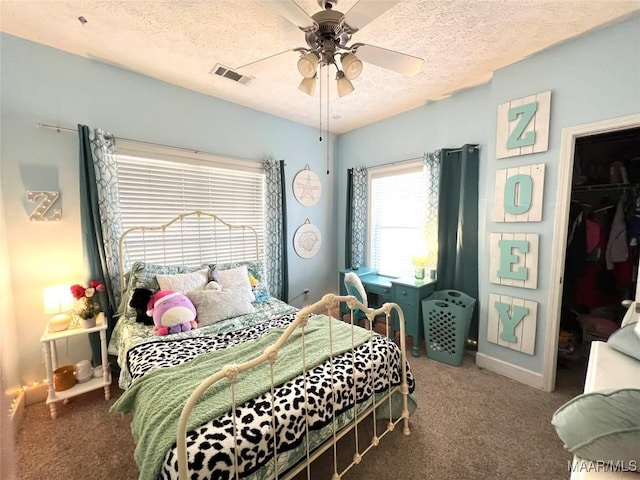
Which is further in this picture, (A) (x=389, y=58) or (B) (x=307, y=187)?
(B) (x=307, y=187)

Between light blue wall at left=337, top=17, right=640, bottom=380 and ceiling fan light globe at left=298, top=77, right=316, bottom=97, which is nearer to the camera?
ceiling fan light globe at left=298, top=77, right=316, bottom=97

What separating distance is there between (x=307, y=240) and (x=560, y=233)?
2.66 m

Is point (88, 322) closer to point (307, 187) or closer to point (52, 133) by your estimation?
point (52, 133)

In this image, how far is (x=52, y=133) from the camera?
2055mm

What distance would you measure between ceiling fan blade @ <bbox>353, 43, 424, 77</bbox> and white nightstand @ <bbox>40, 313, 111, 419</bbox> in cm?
269

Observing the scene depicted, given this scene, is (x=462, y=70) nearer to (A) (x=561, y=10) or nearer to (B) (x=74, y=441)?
(A) (x=561, y=10)

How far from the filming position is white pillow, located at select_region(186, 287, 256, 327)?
205 centimetres

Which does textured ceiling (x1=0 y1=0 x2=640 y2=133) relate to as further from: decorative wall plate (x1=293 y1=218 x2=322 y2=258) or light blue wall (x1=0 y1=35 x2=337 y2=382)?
decorative wall plate (x1=293 y1=218 x2=322 y2=258)

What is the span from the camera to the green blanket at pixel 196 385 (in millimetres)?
1038

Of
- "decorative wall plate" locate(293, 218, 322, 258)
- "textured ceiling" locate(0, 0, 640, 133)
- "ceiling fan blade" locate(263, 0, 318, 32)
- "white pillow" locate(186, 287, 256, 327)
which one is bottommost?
"white pillow" locate(186, 287, 256, 327)

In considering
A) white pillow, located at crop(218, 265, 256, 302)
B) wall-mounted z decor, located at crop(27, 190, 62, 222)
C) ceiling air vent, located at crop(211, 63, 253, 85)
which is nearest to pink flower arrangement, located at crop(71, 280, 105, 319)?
wall-mounted z decor, located at crop(27, 190, 62, 222)

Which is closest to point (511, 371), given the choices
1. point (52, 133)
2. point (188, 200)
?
point (188, 200)

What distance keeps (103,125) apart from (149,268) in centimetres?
128

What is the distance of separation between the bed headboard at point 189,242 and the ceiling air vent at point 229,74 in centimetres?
132
